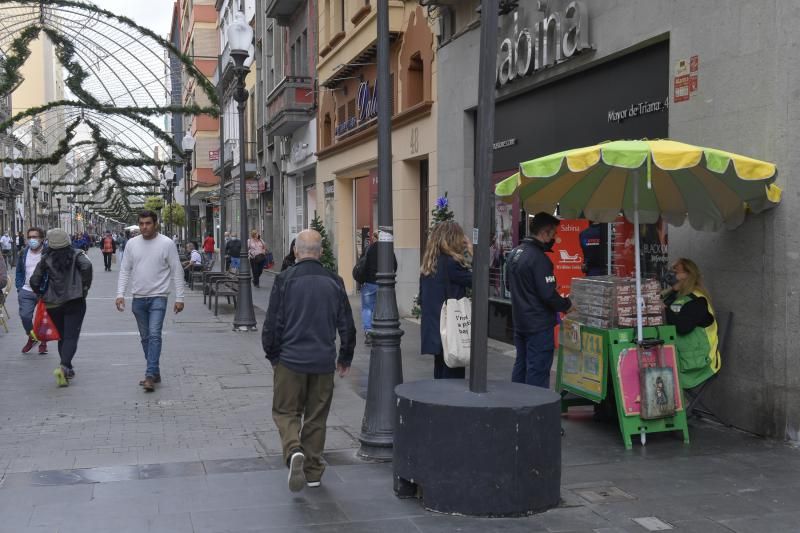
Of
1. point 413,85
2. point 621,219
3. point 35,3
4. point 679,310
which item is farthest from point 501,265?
point 35,3

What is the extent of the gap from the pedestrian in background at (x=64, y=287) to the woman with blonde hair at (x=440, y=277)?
14.5 ft

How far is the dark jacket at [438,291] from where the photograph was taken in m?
7.62

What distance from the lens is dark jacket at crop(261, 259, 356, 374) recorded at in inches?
230

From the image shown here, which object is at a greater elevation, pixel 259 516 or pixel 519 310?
pixel 519 310

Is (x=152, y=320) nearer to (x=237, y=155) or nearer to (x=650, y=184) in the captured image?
(x=650, y=184)

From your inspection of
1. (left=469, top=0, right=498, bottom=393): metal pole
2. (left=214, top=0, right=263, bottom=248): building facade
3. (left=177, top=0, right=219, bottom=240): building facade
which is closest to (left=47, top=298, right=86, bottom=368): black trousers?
(left=469, top=0, right=498, bottom=393): metal pole

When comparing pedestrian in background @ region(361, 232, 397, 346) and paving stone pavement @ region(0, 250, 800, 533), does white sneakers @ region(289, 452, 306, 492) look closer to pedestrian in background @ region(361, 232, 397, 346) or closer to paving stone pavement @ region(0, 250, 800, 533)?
paving stone pavement @ region(0, 250, 800, 533)

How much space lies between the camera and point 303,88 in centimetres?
2591

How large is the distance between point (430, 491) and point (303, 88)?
21786 mm

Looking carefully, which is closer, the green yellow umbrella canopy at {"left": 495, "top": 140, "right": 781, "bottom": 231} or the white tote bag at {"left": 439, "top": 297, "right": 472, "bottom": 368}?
the green yellow umbrella canopy at {"left": 495, "top": 140, "right": 781, "bottom": 231}

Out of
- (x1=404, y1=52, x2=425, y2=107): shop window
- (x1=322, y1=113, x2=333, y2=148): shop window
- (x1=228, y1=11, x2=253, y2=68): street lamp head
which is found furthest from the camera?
(x1=322, y1=113, x2=333, y2=148): shop window

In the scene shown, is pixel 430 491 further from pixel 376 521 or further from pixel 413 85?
pixel 413 85

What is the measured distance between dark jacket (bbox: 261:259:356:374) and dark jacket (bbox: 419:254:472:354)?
1.85m

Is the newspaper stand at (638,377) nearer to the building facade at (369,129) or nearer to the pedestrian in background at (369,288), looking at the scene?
the pedestrian in background at (369,288)
